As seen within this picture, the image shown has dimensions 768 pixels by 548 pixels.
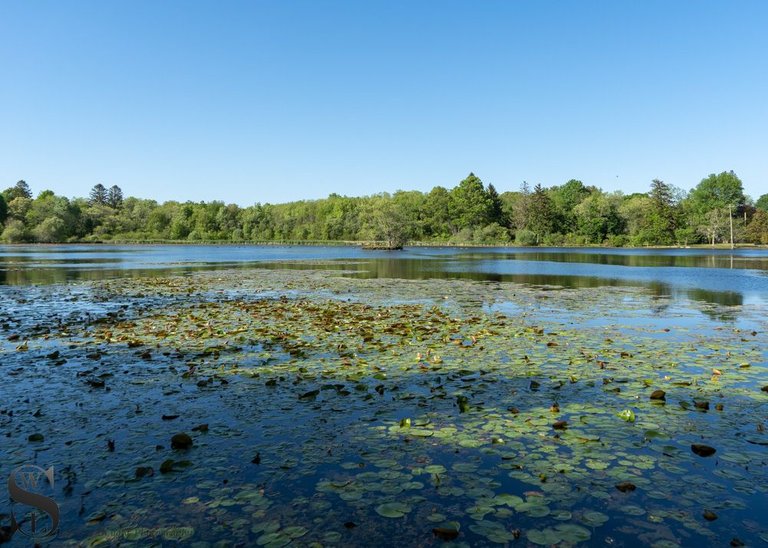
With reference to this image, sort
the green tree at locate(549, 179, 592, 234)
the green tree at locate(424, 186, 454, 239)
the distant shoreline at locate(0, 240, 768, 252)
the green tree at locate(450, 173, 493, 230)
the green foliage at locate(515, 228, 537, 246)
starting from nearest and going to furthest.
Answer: the distant shoreline at locate(0, 240, 768, 252)
the green foliage at locate(515, 228, 537, 246)
the green tree at locate(549, 179, 592, 234)
the green tree at locate(450, 173, 493, 230)
the green tree at locate(424, 186, 454, 239)

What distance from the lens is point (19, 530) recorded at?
4.52 m

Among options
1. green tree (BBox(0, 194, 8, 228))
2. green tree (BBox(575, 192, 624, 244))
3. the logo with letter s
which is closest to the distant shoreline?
green tree (BBox(575, 192, 624, 244))

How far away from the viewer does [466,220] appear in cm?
13300

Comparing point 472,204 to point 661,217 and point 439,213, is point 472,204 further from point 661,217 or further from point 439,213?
point 661,217

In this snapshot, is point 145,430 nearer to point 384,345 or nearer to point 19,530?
point 19,530

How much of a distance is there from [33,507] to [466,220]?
131641 millimetres

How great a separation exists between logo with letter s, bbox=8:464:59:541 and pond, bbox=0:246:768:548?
6 cm

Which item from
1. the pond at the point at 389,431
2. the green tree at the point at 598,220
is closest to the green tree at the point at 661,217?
the green tree at the point at 598,220

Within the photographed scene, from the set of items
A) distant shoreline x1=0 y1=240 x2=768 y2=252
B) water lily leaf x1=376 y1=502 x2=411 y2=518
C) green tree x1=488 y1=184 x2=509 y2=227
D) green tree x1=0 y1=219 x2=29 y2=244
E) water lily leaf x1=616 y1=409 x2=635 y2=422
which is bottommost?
water lily leaf x1=376 y1=502 x2=411 y2=518

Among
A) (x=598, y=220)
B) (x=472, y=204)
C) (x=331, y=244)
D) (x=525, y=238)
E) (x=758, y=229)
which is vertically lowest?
(x=331, y=244)

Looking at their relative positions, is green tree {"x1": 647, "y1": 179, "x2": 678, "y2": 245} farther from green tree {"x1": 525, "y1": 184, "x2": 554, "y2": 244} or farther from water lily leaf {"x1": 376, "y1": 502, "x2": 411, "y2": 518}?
water lily leaf {"x1": 376, "y1": 502, "x2": 411, "y2": 518}

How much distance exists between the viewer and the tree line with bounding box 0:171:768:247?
11612cm

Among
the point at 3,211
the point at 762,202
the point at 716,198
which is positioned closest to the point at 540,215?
the point at 716,198

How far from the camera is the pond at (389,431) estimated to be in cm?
464
